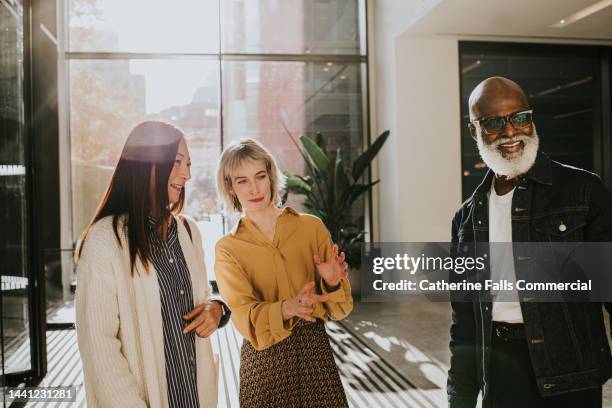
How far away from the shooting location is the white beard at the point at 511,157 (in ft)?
4.55

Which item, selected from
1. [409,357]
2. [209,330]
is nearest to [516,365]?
[209,330]

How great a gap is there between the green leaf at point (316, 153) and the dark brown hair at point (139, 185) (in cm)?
400

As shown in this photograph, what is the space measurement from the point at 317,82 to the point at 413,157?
1.54 metres

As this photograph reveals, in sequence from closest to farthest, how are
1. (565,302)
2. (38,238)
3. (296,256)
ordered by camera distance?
(565,302) → (296,256) → (38,238)

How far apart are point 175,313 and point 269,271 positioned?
274mm

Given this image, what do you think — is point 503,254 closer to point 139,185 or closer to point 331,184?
point 139,185

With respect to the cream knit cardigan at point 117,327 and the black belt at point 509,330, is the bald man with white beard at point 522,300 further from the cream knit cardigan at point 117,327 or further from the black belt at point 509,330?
the cream knit cardigan at point 117,327

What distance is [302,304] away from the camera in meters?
1.31

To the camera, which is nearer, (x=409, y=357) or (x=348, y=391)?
(x=348, y=391)

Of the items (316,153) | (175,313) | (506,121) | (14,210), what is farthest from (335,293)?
(316,153)

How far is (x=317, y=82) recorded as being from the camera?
628 cm

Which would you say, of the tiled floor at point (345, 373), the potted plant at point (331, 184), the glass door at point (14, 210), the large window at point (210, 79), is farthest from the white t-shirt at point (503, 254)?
the large window at point (210, 79)

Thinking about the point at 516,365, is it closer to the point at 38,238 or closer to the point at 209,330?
the point at 209,330

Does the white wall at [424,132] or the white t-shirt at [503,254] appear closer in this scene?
the white t-shirt at [503,254]
